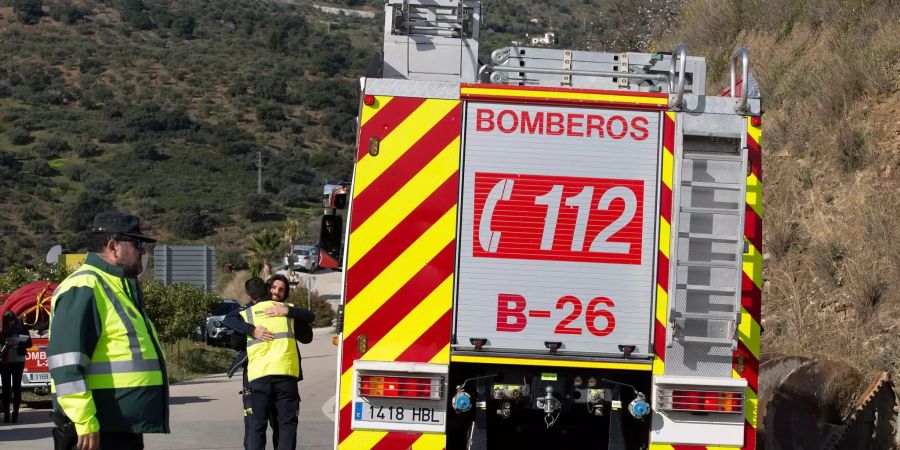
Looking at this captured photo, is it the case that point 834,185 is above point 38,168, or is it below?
below

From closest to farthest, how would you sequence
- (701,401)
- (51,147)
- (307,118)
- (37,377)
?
(701,401)
(37,377)
(51,147)
(307,118)

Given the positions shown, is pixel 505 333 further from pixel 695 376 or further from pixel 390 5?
pixel 390 5

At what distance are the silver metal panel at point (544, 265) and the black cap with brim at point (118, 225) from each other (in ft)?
6.50

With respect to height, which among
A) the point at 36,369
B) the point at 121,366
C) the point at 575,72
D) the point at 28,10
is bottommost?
the point at 36,369

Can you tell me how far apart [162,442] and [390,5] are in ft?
20.3

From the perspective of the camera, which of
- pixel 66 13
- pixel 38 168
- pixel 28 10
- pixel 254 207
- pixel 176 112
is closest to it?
pixel 38 168

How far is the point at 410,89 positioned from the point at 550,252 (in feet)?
4.19

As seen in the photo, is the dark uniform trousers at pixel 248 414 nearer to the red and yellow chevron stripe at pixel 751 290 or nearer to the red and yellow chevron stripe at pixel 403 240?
the red and yellow chevron stripe at pixel 403 240

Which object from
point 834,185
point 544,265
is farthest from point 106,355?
point 834,185

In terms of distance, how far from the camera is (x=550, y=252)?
24.2 feet

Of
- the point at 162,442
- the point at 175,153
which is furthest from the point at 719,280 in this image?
the point at 175,153

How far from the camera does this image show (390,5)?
8969mm

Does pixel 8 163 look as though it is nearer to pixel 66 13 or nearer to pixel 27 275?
pixel 66 13

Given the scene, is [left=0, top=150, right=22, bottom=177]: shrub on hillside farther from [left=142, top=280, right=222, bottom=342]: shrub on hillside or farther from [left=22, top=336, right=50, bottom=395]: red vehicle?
[left=22, top=336, right=50, bottom=395]: red vehicle
